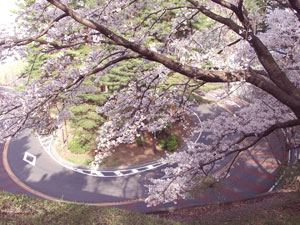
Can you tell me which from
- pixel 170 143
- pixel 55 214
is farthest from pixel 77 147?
pixel 55 214

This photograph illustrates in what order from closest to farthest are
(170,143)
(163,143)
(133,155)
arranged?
(133,155), (170,143), (163,143)

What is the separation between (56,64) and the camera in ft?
19.8

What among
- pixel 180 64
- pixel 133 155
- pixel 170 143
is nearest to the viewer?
pixel 180 64

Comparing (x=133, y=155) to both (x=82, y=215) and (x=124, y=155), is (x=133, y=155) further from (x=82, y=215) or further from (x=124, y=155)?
(x=82, y=215)

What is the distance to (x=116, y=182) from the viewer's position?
45.4 ft

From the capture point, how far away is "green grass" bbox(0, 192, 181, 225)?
428cm

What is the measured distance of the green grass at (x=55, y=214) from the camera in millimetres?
4281

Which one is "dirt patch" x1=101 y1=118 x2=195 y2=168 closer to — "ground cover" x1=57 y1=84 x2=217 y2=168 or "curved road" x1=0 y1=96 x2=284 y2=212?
"ground cover" x1=57 y1=84 x2=217 y2=168

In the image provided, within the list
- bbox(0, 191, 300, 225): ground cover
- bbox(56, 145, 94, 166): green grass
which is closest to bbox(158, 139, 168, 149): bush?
bbox(56, 145, 94, 166): green grass

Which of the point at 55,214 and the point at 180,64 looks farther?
the point at 55,214

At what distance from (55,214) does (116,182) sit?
9545 millimetres

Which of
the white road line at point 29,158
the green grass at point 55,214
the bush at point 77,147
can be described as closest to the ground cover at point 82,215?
the green grass at point 55,214

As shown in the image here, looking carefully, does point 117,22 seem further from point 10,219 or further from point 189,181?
point 10,219

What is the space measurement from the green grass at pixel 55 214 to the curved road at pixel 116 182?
6426 mm
